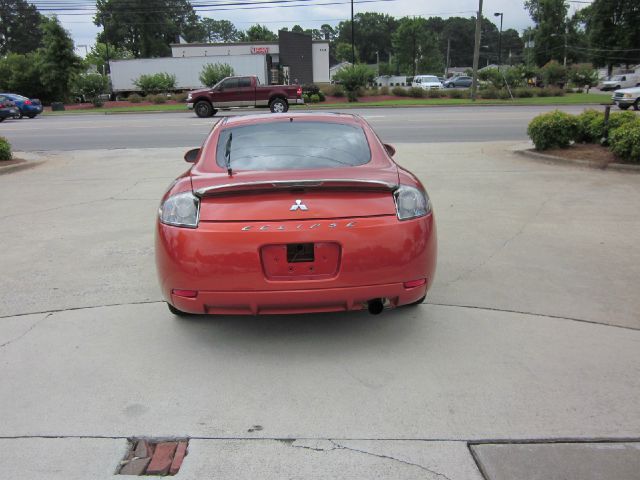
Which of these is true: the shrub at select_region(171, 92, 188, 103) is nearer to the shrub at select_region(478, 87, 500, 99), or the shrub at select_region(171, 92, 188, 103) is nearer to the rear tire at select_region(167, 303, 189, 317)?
the shrub at select_region(478, 87, 500, 99)

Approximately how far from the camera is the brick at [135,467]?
8.40 ft

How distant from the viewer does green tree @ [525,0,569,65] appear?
86.1 meters

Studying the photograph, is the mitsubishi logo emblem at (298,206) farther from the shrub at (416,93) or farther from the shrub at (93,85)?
the shrub at (93,85)

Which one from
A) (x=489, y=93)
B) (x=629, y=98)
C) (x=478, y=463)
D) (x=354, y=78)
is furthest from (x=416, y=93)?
(x=478, y=463)

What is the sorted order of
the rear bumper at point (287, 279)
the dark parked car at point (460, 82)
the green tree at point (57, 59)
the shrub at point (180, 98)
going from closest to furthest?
the rear bumper at point (287, 279)
the shrub at point (180, 98)
the green tree at point (57, 59)
the dark parked car at point (460, 82)

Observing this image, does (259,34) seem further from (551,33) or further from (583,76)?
(583,76)

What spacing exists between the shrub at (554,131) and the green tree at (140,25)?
98.0 meters

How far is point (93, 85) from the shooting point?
42.6 meters

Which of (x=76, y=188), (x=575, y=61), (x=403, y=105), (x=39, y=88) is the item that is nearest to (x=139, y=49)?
(x=39, y=88)

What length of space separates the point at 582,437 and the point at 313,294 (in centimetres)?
160

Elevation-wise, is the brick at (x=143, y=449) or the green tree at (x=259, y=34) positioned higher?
the green tree at (x=259, y=34)

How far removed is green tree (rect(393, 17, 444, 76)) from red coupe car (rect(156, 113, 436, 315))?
102504 millimetres

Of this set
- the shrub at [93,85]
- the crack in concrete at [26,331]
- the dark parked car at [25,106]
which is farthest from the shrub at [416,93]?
the crack in concrete at [26,331]

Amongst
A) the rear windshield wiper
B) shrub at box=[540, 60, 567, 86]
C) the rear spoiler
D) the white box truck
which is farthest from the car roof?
shrub at box=[540, 60, 567, 86]
